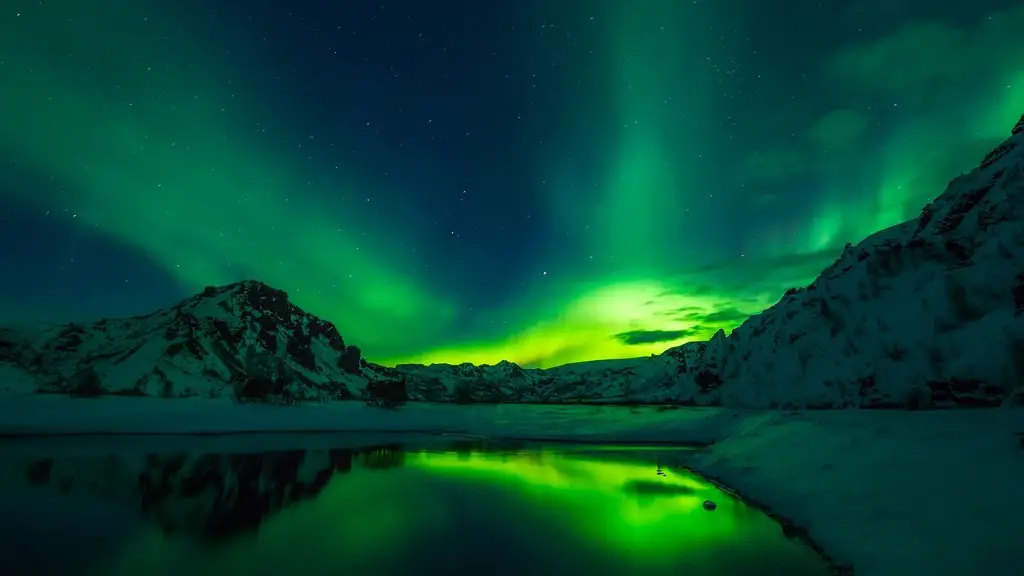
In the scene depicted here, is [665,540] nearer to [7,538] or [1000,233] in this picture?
[7,538]

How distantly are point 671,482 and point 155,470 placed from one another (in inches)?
998

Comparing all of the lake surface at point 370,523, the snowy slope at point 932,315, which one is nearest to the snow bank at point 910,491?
the lake surface at point 370,523

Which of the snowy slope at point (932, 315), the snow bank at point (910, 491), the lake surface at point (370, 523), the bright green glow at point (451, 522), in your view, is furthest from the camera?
the snowy slope at point (932, 315)

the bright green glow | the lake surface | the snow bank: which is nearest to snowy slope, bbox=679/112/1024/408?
the snow bank

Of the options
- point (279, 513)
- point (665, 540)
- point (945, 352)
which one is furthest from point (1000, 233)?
point (279, 513)

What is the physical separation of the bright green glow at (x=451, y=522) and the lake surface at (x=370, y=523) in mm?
68

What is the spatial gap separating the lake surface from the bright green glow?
7cm

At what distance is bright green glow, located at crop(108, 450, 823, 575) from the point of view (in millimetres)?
11367

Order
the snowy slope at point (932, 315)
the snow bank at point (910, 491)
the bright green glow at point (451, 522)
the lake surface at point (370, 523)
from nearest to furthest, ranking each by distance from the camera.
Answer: the snow bank at point (910, 491) < the lake surface at point (370, 523) < the bright green glow at point (451, 522) < the snowy slope at point (932, 315)

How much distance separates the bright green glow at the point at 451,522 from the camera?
11.4m

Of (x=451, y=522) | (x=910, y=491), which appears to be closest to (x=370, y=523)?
(x=451, y=522)

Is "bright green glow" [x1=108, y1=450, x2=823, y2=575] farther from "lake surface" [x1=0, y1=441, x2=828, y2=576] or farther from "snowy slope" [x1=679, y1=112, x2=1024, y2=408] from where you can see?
"snowy slope" [x1=679, y1=112, x2=1024, y2=408]

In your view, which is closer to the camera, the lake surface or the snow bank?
the snow bank

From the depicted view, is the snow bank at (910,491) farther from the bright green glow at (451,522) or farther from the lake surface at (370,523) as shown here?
the bright green glow at (451,522)
